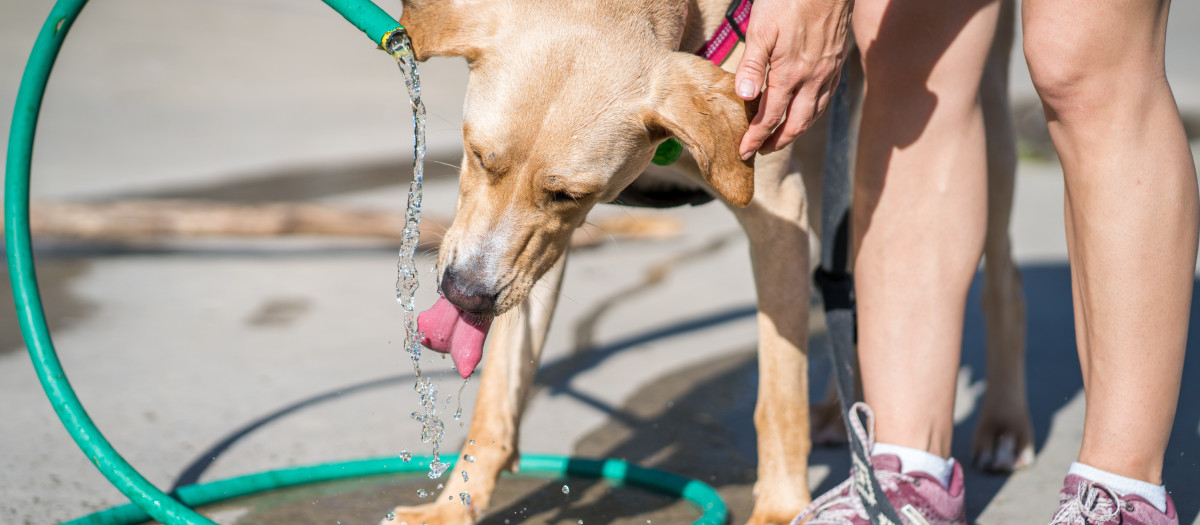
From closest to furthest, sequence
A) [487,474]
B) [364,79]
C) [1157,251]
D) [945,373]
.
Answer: [1157,251] < [945,373] < [487,474] < [364,79]

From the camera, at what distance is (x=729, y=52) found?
7.41 ft

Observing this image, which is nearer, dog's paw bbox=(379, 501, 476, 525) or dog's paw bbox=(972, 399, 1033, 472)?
dog's paw bbox=(379, 501, 476, 525)

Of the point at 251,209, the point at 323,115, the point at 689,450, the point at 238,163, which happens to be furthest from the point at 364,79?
the point at 689,450

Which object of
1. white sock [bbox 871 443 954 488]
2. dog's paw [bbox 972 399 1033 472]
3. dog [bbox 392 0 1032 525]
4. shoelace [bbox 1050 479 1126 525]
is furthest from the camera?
dog's paw [bbox 972 399 1033 472]

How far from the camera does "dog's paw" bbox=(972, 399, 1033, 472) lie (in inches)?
108

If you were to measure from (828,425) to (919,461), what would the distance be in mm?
868

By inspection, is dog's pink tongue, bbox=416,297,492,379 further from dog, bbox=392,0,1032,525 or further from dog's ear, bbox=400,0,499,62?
dog's ear, bbox=400,0,499,62

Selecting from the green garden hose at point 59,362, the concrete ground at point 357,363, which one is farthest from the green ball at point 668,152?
the concrete ground at point 357,363

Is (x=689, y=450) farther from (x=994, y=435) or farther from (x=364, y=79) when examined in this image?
(x=364, y=79)

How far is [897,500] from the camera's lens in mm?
2090

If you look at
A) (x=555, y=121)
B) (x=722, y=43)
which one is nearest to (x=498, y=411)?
(x=555, y=121)

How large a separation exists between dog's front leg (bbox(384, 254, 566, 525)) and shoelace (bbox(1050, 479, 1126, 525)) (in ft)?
4.03

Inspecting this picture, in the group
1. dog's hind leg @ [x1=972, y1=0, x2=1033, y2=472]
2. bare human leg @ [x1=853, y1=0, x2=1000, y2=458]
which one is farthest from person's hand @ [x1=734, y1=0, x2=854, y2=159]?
dog's hind leg @ [x1=972, y1=0, x2=1033, y2=472]

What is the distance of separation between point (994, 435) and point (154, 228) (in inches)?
181
